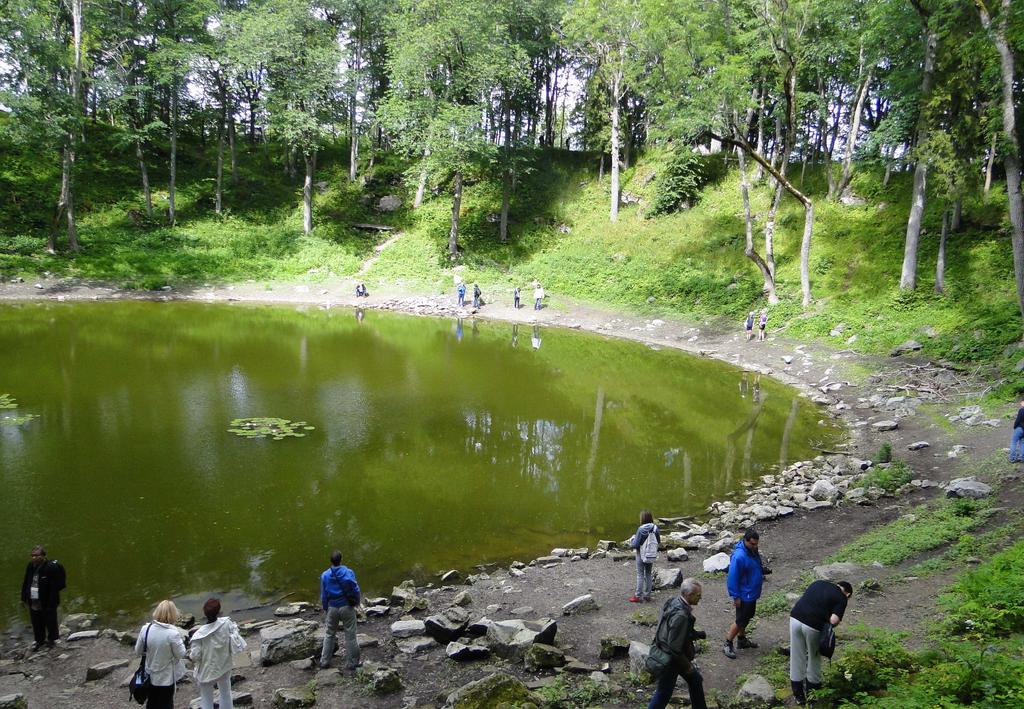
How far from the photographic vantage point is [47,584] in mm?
8438

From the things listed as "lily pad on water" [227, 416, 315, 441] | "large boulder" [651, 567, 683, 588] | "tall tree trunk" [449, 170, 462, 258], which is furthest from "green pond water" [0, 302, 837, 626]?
"tall tree trunk" [449, 170, 462, 258]

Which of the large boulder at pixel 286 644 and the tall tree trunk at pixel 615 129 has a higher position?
the tall tree trunk at pixel 615 129

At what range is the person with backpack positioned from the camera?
9.81 m

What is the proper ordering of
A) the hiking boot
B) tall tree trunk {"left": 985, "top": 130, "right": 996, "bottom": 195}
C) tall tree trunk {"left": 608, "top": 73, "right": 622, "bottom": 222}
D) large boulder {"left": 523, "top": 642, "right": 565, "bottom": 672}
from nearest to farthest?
1. the hiking boot
2. large boulder {"left": 523, "top": 642, "right": 565, "bottom": 672}
3. tall tree trunk {"left": 985, "top": 130, "right": 996, "bottom": 195}
4. tall tree trunk {"left": 608, "top": 73, "right": 622, "bottom": 222}

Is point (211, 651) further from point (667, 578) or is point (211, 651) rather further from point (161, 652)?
point (667, 578)

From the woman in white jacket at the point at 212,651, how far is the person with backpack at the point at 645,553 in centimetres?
584

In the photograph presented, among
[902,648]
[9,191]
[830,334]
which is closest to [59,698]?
[902,648]

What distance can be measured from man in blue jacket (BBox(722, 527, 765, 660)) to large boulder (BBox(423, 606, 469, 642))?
3.59m

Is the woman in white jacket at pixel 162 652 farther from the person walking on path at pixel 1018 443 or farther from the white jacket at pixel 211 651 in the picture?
the person walking on path at pixel 1018 443

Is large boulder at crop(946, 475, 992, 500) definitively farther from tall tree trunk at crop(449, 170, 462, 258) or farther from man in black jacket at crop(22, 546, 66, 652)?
tall tree trunk at crop(449, 170, 462, 258)

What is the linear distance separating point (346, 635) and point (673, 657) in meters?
4.25

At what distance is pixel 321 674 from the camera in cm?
801

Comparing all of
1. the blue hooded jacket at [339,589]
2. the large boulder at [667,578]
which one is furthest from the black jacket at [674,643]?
the large boulder at [667,578]

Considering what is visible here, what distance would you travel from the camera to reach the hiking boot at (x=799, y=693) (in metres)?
6.76
